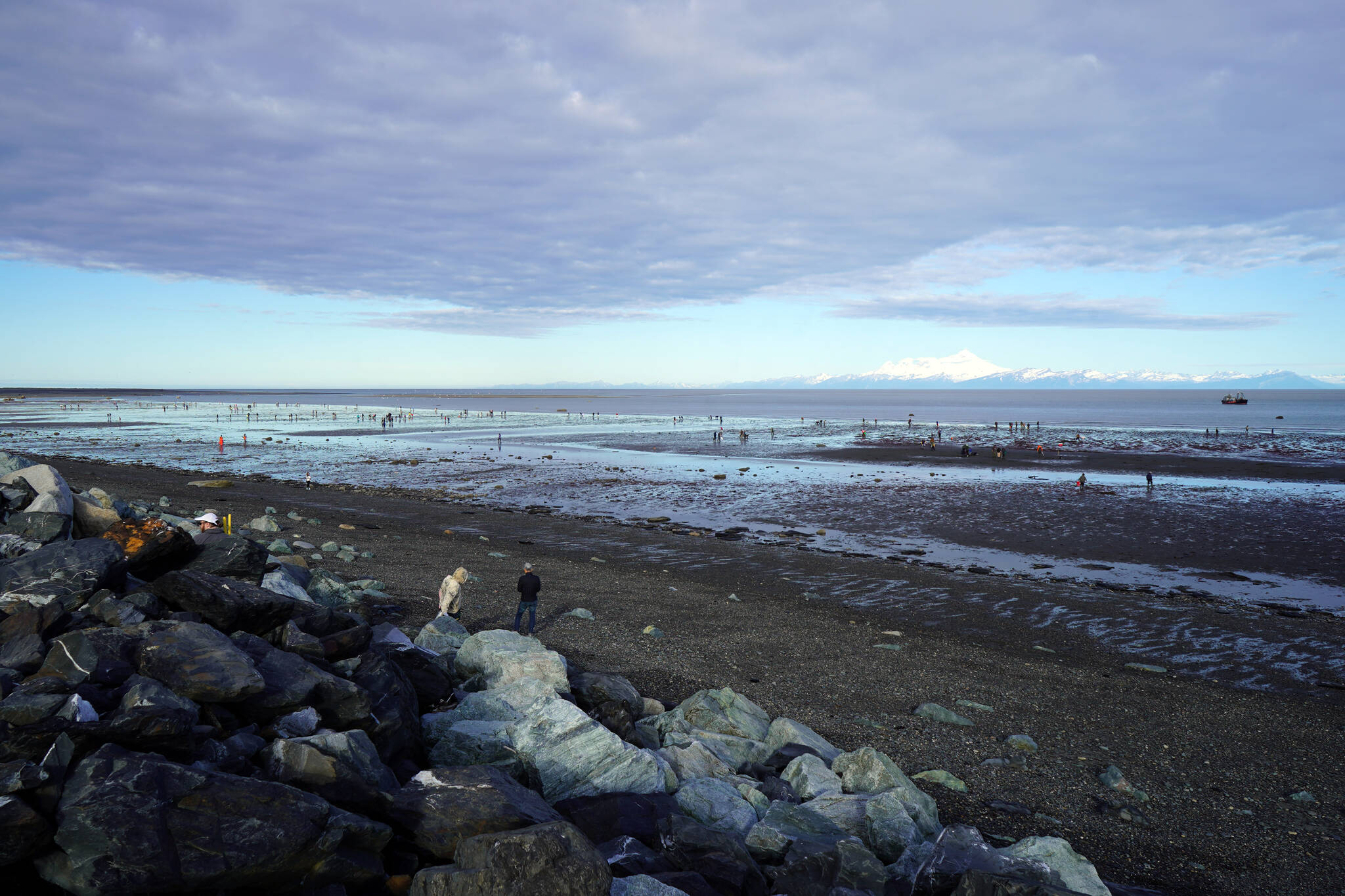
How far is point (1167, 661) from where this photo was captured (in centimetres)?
1495

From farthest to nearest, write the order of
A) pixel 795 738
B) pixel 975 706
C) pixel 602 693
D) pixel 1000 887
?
pixel 975 706 → pixel 602 693 → pixel 795 738 → pixel 1000 887

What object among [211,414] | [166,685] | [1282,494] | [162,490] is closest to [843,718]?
[166,685]

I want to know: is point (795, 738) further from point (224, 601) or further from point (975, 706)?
point (224, 601)

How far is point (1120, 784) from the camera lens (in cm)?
958

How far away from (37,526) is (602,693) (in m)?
8.17

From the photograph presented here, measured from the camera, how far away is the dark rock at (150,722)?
5.57 m

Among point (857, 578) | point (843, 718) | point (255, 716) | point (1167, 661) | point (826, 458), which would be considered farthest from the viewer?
point (826, 458)

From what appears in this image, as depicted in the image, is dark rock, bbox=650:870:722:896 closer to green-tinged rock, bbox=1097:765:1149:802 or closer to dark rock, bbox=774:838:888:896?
dark rock, bbox=774:838:888:896

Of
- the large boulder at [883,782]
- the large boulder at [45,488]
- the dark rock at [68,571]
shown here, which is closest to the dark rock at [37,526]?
the large boulder at [45,488]

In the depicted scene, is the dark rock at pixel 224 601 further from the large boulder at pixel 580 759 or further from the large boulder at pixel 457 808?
the large boulder at pixel 457 808

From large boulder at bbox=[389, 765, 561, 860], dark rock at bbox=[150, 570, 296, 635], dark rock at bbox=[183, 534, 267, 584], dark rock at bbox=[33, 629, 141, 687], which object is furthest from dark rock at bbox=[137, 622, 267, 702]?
dark rock at bbox=[183, 534, 267, 584]

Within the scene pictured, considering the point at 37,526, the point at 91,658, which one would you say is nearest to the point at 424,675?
the point at 91,658

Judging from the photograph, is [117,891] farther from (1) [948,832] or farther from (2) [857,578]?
(2) [857,578]

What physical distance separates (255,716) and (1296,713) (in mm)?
14990
